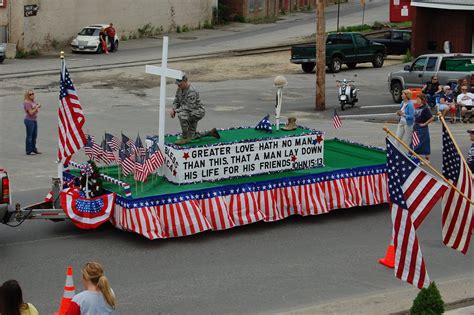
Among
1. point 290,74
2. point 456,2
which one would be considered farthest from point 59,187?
point 456,2

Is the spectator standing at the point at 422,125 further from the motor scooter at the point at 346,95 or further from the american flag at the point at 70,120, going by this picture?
the motor scooter at the point at 346,95

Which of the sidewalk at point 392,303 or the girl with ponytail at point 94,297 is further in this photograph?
the sidewalk at point 392,303

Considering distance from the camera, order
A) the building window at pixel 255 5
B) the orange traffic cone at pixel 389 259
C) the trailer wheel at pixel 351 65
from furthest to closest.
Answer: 1. the building window at pixel 255 5
2. the trailer wheel at pixel 351 65
3. the orange traffic cone at pixel 389 259

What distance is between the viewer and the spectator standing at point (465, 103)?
95.8ft

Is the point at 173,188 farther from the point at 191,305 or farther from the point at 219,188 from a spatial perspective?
the point at 191,305

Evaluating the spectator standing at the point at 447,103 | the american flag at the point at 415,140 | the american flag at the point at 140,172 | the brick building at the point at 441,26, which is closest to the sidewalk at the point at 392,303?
the american flag at the point at 140,172

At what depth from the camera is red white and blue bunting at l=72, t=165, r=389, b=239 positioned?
49.8 ft

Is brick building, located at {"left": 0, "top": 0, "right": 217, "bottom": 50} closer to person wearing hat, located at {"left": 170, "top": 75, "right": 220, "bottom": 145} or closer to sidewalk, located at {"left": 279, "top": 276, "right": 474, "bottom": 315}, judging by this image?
person wearing hat, located at {"left": 170, "top": 75, "right": 220, "bottom": 145}

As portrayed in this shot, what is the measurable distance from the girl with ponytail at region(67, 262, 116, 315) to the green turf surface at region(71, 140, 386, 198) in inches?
249

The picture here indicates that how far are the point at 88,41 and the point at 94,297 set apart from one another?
1557 inches

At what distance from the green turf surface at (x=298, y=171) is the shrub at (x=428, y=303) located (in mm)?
5684

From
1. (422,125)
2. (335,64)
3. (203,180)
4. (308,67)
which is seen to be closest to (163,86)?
(203,180)

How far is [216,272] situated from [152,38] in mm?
41290

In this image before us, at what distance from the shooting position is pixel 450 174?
41.9ft
